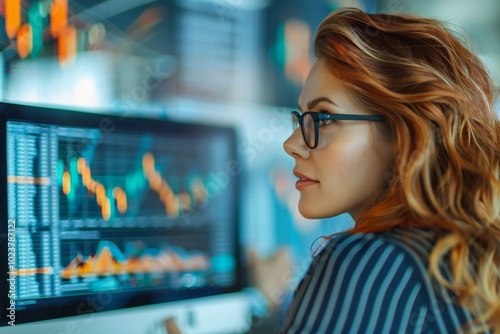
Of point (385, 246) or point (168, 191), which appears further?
point (168, 191)

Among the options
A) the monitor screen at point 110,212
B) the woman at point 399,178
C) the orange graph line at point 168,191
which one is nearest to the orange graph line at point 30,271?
the monitor screen at point 110,212

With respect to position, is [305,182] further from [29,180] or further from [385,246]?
[29,180]

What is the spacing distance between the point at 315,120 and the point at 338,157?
0.09m

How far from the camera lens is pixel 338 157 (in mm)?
1042

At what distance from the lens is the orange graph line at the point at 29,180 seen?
1.08 metres

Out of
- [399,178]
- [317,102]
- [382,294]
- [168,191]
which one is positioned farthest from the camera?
[168,191]

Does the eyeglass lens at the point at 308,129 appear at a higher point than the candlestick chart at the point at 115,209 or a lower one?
higher

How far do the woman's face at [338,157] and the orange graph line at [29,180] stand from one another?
53cm

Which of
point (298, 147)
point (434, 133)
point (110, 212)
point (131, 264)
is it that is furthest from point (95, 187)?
point (434, 133)

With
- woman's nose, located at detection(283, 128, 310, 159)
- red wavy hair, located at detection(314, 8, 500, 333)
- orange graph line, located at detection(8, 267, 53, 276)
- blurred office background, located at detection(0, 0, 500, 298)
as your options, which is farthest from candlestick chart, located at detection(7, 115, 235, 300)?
red wavy hair, located at detection(314, 8, 500, 333)

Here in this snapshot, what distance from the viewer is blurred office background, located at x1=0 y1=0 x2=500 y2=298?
1.26 metres

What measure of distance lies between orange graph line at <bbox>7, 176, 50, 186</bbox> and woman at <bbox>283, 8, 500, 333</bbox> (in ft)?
1.70

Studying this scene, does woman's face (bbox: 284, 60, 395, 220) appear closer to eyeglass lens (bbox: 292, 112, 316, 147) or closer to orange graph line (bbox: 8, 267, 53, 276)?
eyeglass lens (bbox: 292, 112, 316, 147)

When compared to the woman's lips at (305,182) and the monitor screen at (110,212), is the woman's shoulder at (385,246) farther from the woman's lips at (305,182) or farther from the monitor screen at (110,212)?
the monitor screen at (110,212)
